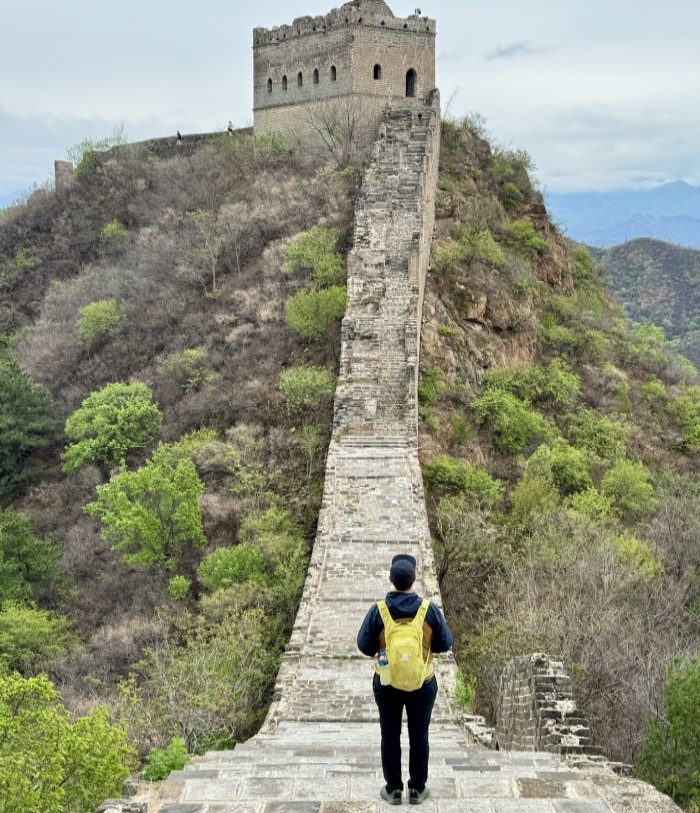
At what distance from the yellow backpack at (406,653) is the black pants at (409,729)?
12 centimetres

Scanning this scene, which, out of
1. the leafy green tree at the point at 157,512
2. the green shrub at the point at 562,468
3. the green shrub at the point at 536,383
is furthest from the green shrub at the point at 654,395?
the leafy green tree at the point at 157,512

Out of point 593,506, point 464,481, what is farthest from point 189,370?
point 593,506

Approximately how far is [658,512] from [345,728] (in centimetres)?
1298

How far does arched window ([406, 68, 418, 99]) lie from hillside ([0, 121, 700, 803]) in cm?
230

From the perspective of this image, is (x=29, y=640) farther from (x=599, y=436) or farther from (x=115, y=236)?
(x=115, y=236)

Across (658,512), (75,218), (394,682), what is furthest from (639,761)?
(75,218)

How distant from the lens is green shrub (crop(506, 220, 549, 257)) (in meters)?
29.7

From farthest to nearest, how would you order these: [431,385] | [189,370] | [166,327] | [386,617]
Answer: [166,327] → [189,370] → [431,385] → [386,617]

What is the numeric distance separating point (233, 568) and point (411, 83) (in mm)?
21163

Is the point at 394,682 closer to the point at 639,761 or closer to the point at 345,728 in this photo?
the point at 345,728

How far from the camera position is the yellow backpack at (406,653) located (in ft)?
17.7

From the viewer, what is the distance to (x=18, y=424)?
2445 cm

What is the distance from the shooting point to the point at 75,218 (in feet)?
121

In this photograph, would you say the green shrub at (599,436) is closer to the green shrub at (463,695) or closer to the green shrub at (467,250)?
the green shrub at (467,250)
